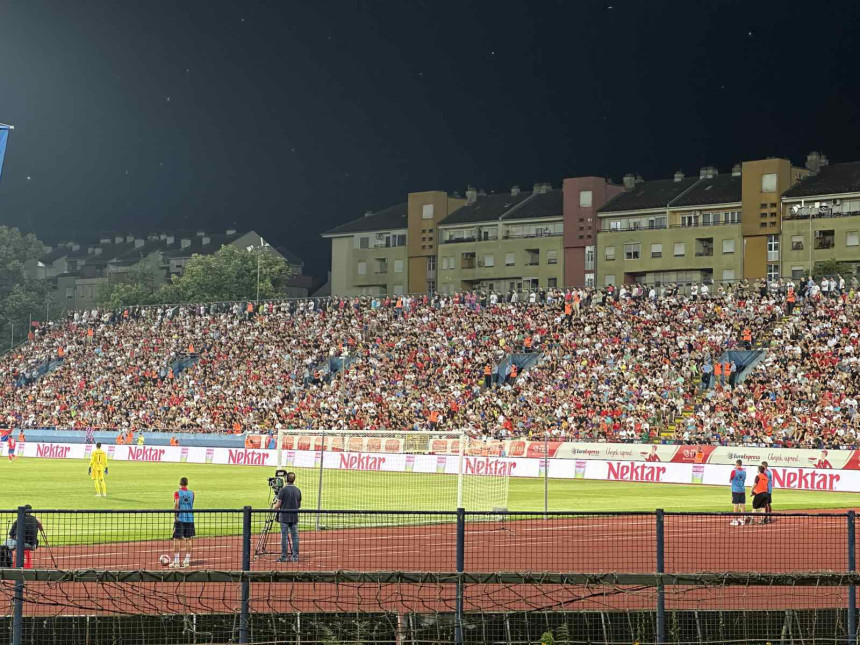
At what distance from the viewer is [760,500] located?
3031 cm

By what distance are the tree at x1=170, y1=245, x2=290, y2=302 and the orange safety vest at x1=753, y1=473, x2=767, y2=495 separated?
87.6m

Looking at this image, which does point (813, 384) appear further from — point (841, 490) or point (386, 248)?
point (386, 248)

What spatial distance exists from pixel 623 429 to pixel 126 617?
41.2 meters

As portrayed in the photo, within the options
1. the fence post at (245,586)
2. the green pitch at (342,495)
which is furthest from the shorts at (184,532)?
the green pitch at (342,495)

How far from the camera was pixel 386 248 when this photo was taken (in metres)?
117

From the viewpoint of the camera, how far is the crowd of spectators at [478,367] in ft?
169

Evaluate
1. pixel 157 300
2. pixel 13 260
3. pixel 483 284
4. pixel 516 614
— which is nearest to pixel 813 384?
pixel 516 614

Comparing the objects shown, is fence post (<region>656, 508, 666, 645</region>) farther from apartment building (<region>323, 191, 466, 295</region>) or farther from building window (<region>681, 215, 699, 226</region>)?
apartment building (<region>323, 191, 466, 295</region>)

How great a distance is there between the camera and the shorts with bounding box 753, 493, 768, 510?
3016 cm

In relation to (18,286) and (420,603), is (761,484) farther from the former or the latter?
→ (18,286)

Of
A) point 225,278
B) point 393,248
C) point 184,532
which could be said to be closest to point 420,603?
point 184,532

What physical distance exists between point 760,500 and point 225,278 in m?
90.3

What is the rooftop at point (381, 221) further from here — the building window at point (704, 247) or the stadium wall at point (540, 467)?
the stadium wall at point (540, 467)

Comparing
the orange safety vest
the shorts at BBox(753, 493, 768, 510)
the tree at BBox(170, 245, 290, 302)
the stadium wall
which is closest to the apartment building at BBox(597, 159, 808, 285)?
the tree at BBox(170, 245, 290, 302)
